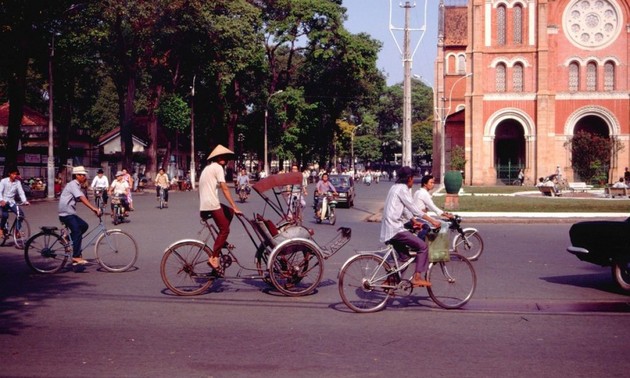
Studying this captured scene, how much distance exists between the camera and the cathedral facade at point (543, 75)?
60.5 m

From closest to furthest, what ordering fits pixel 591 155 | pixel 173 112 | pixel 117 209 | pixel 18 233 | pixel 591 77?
pixel 18 233 < pixel 117 209 < pixel 591 155 < pixel 173 112 < pixel 591 77

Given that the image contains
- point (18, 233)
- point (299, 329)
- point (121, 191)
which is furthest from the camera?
point (121, 191)

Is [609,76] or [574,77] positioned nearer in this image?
[609,76]

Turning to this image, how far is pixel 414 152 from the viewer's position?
120375mm

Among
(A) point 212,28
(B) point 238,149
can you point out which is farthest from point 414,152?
(A) point 212,28

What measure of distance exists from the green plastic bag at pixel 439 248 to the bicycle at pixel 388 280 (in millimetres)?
91

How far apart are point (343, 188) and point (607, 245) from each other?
22.7 metres

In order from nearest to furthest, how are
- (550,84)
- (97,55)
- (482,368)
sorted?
(482,368), (97,55), (550,84)

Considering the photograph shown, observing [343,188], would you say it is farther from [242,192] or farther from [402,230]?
[402,230]

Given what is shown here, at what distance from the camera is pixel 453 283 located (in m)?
9.31

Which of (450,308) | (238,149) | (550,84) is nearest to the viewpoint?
(450,308)

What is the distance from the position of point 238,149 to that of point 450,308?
60.8m

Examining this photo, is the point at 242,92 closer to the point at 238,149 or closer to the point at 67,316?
the point at 238,149

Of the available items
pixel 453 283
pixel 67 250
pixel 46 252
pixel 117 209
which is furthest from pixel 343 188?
pixel 453 283
